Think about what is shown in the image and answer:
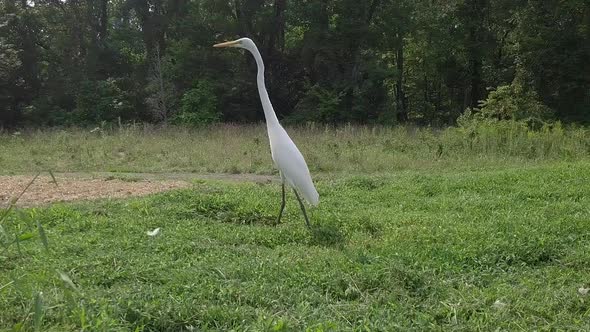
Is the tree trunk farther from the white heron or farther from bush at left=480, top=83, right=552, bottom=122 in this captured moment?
the white heron

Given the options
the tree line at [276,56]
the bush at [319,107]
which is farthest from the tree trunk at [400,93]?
the bush at [319,107]

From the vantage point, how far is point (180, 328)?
3086mm

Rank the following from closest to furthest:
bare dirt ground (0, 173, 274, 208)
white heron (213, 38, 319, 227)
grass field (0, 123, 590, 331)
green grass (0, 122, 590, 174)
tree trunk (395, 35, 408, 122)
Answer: grass field (0, 123, 590, 331) → white heron (213, 38, 319, 227) → bare dirt ground (0, 173, 274, 208) → green grass (0, 122, 590, 174) → tree trunk (395, 35, 408, 122)

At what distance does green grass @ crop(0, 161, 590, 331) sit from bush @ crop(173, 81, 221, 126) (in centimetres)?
1379

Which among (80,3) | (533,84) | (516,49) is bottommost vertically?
(533,84)

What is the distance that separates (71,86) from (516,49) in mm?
17267

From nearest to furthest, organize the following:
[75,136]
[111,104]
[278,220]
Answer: [278,220] < [75,136] < [111,104]

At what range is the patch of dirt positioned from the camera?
6.76 meters

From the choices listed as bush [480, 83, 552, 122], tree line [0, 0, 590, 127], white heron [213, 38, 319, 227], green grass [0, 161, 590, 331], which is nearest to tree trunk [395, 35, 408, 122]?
tree line [0, 0, 590, 127]

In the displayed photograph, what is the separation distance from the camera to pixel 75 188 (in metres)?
7.39

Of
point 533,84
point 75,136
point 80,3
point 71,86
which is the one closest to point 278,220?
point 75,136

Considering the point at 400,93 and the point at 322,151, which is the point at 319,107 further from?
the point at 322,151

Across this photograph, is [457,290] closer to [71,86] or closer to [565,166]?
[565,166]

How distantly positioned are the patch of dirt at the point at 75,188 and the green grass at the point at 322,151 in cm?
195
